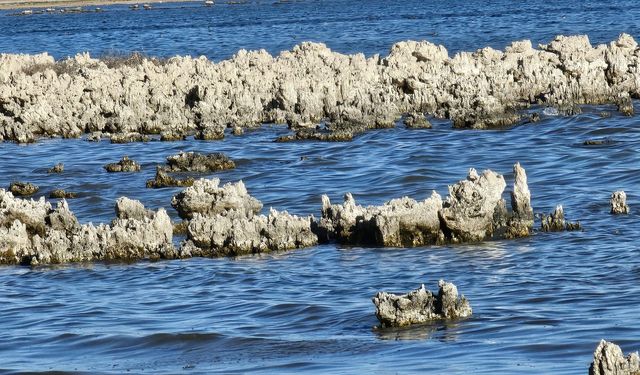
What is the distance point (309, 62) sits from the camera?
98.6ft

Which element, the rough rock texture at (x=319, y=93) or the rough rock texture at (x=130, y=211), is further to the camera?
the rough rock texture at (x=319, y=93)

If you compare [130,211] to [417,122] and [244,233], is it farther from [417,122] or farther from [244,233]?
[417,122]

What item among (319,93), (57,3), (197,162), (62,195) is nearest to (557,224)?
(197,162)

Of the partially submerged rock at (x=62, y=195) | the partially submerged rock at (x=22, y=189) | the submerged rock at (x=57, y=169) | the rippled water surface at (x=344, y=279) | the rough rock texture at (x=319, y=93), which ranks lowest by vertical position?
the rippled water surface at (x=344, y=279)

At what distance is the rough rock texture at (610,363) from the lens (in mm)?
7730

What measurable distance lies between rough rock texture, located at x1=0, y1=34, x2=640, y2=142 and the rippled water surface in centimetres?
89

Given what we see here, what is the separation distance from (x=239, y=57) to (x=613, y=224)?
1748 cm

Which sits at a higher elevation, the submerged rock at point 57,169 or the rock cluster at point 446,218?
the submerged rock at point 57,169

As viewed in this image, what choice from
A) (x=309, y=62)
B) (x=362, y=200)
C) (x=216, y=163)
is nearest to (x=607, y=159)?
(x=362, y=200)

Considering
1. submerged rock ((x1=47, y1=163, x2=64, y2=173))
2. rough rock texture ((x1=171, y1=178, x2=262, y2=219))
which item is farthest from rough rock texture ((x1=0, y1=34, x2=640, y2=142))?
rough rock texture ((x1=171, y1=178, x2=262, y2=219))

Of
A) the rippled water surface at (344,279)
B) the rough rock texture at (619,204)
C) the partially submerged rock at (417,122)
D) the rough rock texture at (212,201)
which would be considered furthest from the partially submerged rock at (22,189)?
the rough rock texture at (619,204)

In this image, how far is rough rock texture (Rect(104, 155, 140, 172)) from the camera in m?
20.7

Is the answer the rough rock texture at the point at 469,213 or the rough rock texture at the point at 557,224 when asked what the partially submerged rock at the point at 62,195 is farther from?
the rough rock texture at the point at 557,224

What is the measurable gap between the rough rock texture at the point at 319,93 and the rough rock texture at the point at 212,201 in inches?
290
